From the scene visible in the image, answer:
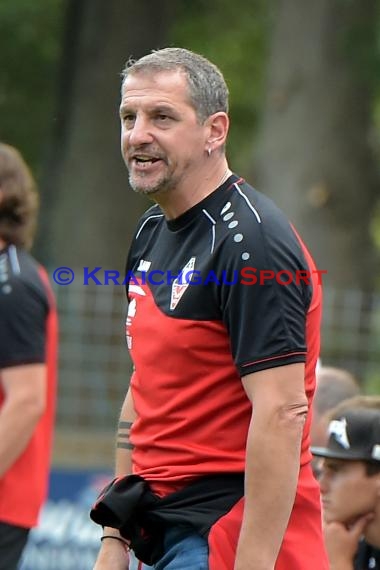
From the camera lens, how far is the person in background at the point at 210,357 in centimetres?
356

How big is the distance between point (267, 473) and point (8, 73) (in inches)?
578

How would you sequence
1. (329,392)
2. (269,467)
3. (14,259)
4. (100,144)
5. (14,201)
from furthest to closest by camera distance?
(100,144), (329,392), (14,201), (14,259), (269,467)

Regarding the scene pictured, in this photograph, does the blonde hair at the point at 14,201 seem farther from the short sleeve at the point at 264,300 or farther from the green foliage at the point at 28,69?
the green foliage at the point at 28,69

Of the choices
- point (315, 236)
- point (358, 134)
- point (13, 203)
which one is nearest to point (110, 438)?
point (315, 236)

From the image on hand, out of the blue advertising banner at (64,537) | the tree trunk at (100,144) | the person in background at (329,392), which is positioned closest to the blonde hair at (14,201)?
the person in background at (329,392)

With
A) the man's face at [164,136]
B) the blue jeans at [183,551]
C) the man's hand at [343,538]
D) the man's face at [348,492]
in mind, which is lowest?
the man's hand at [343,538]

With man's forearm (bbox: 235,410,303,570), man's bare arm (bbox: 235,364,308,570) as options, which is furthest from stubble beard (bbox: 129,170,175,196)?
man's forearm (bbox: 235,410,303,570)

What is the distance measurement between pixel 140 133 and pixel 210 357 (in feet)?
2.16

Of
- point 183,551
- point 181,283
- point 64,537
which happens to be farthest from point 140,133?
point 64,537

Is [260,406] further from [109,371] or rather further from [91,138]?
[91,138]

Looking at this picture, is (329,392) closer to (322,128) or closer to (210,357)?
(210,357)

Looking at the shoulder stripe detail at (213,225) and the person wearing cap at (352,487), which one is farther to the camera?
the person wearing cap at (352,487)

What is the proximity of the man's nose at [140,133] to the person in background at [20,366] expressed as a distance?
1.85m

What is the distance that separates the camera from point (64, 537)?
32.2 feet
